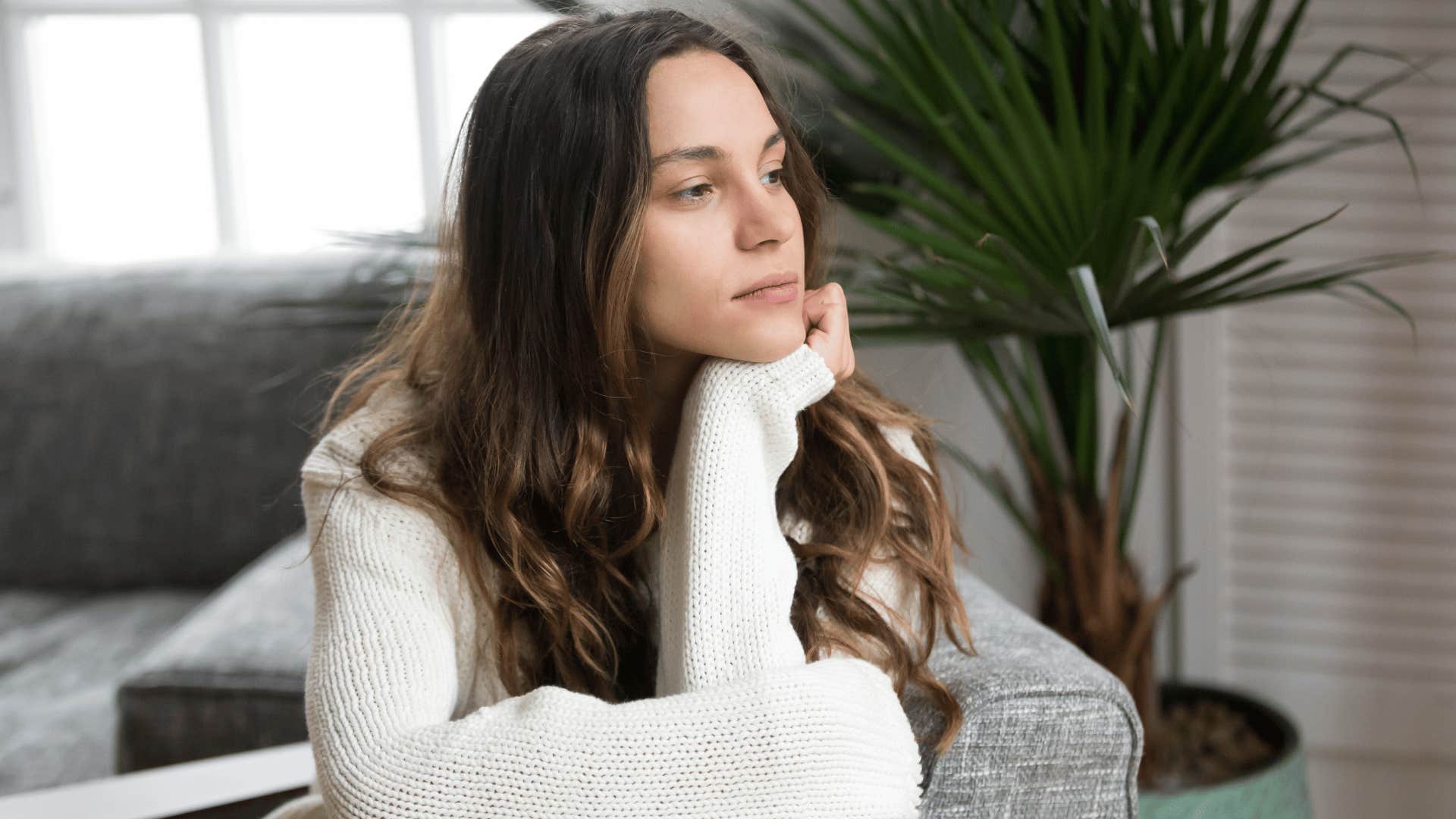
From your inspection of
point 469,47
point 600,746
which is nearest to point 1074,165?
point 600,746

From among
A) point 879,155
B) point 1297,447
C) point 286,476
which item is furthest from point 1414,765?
point 286,476

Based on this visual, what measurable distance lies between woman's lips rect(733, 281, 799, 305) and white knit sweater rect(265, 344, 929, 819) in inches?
2.3

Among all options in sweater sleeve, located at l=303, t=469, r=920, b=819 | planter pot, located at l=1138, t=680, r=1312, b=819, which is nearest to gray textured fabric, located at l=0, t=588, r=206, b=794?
sweater sleeve, located at l=303, t=469, r=920, b=819

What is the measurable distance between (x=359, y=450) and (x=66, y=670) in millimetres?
996

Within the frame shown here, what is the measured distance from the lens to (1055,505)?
1410 millimetres

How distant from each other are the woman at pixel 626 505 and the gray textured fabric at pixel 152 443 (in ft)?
3.30

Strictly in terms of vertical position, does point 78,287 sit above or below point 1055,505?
above

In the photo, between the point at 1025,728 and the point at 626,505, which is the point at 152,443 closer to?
the point at 626,505

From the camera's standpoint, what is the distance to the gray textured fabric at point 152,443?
201cm

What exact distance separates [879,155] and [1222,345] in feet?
1.93

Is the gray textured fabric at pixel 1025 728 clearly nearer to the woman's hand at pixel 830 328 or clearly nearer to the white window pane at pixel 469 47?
the woman's hand at pixel 830 328

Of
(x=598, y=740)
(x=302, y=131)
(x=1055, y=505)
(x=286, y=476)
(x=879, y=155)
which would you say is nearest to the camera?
(x=598, y=740)

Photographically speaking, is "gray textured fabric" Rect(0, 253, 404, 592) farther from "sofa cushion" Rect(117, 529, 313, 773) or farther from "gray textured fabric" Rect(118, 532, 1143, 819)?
"gray textured fabric" Rect(118, 532, 1143, 819)

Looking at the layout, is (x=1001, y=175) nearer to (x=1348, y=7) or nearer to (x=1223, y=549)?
(x=1348, y=7)
